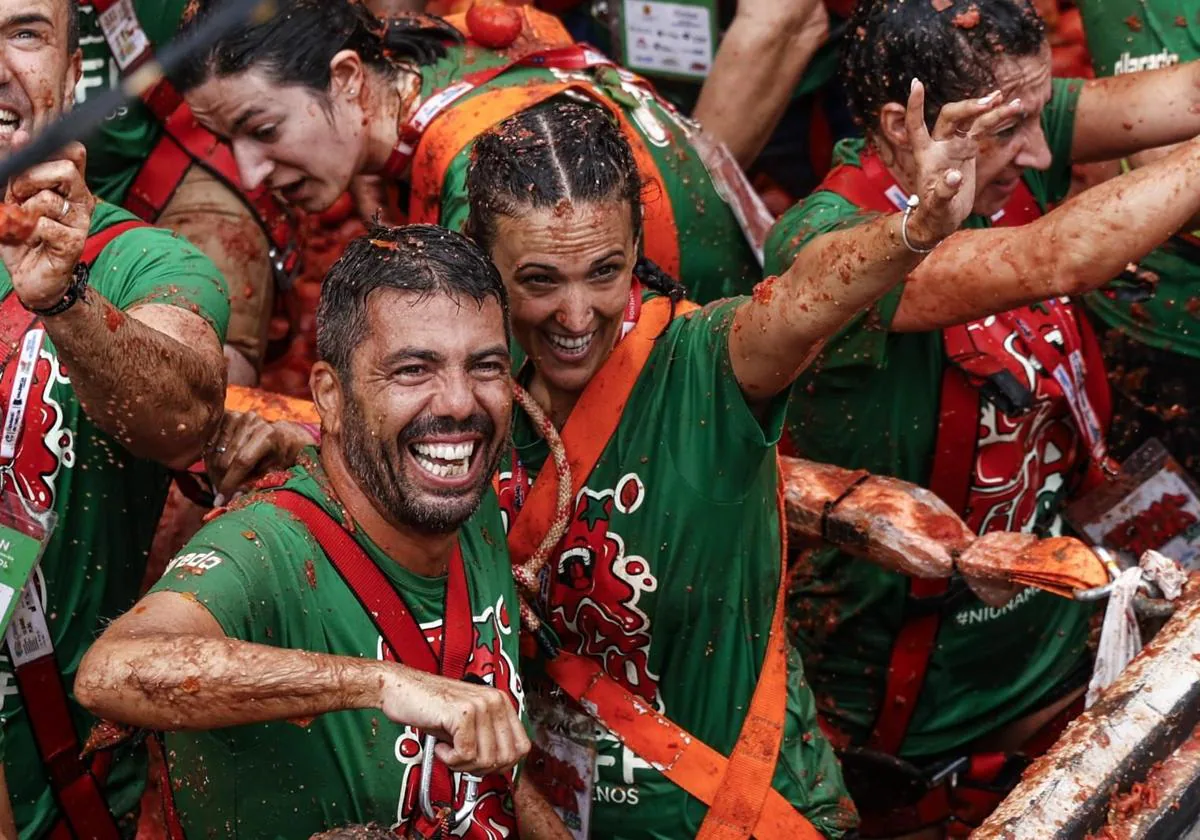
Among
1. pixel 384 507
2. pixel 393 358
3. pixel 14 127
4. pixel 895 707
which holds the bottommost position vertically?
pixel 895 707

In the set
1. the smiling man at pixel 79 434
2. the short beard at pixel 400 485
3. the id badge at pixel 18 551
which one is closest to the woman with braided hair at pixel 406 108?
the smiling man at pixel 79 434

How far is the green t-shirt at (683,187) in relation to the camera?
521cm

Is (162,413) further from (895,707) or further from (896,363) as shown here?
(895,707)

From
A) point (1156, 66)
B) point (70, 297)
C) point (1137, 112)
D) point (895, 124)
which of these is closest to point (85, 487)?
point (70, 297)

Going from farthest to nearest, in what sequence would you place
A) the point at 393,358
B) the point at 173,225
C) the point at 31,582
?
the point at 173,225 → the point at 31,582 → the point at 393,358

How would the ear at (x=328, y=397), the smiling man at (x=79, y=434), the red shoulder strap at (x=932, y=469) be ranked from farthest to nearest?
the red shoulder strap at (x=932, y=469)
the smiling man at (x=79, y=434)
the ear at (x=328, y=397)

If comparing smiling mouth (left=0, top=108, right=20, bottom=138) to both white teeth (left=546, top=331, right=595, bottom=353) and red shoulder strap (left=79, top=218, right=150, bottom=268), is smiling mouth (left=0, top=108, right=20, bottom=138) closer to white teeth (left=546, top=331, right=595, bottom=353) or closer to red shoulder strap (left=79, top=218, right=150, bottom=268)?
Result: red shoulder strap (left=79, top=218, right=150, bottom=268)

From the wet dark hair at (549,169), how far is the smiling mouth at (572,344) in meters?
0.23

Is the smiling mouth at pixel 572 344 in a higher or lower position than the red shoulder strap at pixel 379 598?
higher

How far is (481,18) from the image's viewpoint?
5.34 metres

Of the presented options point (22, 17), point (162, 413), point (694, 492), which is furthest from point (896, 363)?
point (22, 17)

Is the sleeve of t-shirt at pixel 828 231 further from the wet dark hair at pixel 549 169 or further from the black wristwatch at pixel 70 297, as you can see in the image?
the black wristwatch at pixel 70 297

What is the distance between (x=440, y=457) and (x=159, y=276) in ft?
2.80

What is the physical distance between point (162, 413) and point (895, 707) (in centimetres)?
231
